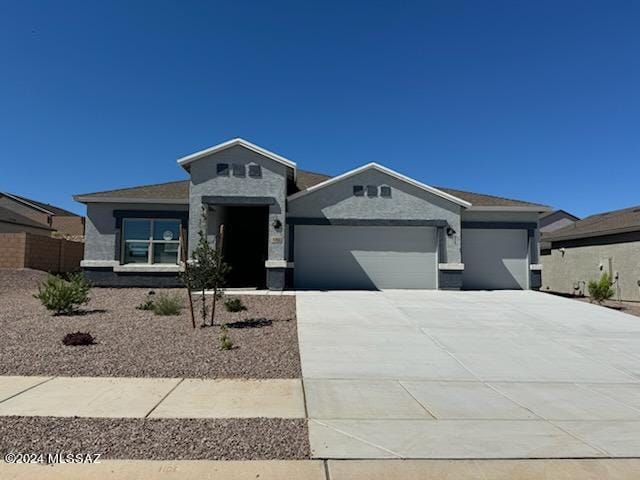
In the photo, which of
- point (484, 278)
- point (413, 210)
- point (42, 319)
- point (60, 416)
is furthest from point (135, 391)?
point (484, 278)

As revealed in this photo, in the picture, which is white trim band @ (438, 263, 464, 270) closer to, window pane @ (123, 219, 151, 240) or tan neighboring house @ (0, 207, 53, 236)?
window pane @ (123, 219, 151, 240)

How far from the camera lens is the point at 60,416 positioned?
210 inches

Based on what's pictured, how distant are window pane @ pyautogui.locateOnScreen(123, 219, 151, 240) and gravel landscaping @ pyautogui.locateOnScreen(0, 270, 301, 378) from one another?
5.12 metres

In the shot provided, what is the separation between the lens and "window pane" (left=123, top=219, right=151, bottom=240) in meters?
18.8

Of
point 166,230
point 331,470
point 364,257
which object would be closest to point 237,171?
point 166,230

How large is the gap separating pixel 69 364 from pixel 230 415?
3.85 m

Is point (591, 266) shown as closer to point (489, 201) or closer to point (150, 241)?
point (489, 201)

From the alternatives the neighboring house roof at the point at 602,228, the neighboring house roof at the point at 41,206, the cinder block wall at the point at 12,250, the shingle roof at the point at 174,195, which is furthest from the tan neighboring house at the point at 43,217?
the neighboring house roof at the point at 602,228

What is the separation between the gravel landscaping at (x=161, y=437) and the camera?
4.47m

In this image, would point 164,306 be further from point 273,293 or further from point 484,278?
point 484,278

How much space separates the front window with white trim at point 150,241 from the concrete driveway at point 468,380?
23.7ft

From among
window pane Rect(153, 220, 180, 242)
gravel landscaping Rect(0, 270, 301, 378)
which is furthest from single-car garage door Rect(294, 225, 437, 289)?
window pane Rect(153, 220, 180, 242)

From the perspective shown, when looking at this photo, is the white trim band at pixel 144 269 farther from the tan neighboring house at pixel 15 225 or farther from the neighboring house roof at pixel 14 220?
the neighboring house roof at pixel 14 220

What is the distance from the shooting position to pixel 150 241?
61.4ft
